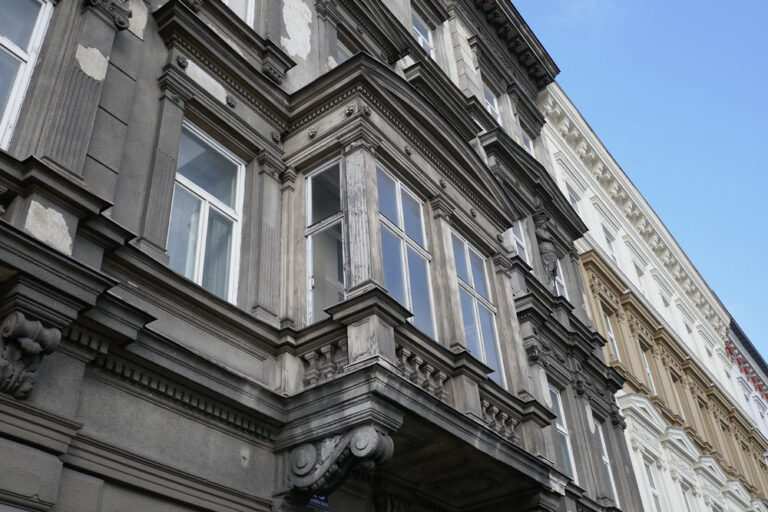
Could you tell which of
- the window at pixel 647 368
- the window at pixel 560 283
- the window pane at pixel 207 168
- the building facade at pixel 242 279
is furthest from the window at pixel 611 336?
the window pane at pixel 207 168

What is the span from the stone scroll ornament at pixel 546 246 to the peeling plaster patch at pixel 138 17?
11.2 m

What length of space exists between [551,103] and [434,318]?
16.5m

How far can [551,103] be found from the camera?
78.5 feet

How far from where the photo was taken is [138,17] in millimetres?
8242

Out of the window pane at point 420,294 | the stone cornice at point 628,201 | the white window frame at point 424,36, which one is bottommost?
the window pane at point 420,294

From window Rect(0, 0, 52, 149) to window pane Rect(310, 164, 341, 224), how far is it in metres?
3.54

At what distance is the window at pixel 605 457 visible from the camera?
50.3ft

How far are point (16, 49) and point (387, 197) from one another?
440cm

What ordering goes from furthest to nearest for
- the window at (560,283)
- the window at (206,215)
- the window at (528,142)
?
1. the window at (528,142)
2. the window at (560,283)
3. the window at (206,215)

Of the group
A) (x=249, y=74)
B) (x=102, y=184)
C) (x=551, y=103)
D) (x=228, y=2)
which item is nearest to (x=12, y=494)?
(x=102, y=184)

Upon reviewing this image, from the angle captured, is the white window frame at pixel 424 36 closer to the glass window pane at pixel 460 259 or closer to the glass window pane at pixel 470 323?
the glass window pane at pixel 460 259

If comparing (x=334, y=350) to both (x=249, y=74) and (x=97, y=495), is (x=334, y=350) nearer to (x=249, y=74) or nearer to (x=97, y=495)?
(x=97, y=495)

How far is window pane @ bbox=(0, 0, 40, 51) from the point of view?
669 cm

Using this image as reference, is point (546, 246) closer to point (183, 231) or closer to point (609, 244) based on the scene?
point (609, 244)
